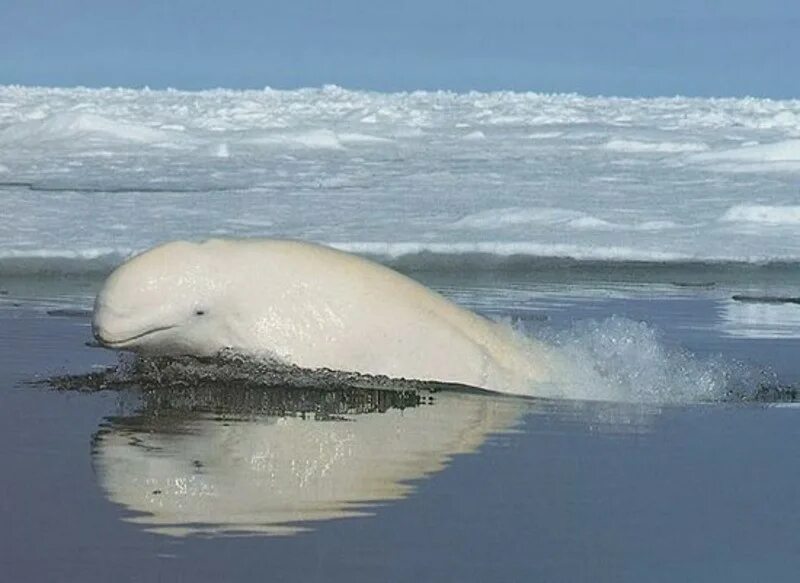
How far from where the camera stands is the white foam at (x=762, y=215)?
19516 millimetres

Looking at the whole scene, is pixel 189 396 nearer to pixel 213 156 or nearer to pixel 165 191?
pixel 165 191

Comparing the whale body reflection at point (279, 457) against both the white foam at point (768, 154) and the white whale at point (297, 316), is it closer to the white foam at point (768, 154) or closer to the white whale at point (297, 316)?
the white whale at point (297, 316)

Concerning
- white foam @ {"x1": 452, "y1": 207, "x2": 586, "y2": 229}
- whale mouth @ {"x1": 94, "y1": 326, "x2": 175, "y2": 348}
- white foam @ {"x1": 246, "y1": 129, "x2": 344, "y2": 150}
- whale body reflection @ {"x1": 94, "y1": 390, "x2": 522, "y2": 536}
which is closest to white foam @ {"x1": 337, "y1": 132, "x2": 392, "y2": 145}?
white foam @ {"x1": 246, "y1": 129, "x2": 344, "y2": 150}

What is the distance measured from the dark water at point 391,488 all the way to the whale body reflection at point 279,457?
0.01 meters

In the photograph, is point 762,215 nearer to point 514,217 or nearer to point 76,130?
point 514,217

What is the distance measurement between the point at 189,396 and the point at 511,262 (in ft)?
27.6

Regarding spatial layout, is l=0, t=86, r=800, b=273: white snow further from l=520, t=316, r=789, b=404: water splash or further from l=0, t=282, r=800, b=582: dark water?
l=0, t=282, r=800, b=582: dark water

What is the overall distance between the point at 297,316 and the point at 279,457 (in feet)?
6.61

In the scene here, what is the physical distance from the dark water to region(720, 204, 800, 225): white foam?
40.0 feet

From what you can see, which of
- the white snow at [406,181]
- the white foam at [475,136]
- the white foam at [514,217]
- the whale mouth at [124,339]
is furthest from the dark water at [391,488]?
the white foam at [475,136]

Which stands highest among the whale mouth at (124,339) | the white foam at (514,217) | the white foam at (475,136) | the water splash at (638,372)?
the white foam at (475,136)

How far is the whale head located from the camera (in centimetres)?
753

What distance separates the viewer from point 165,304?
24.9 ft

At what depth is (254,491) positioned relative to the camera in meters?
5.22
